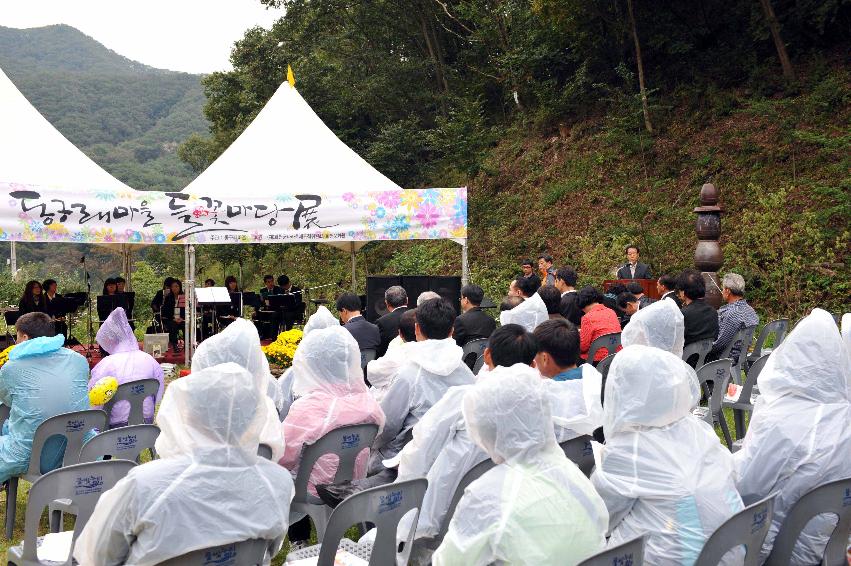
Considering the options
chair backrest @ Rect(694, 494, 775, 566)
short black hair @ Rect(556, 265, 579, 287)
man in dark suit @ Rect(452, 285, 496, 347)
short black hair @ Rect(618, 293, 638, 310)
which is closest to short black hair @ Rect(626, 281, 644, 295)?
short black hair @ Rect(618, 293, 638, 310)

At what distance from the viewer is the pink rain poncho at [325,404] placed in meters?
3.80

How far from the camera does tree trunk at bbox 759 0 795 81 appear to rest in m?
15.8

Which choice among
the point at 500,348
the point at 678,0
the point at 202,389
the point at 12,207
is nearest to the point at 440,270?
the point at 678,0

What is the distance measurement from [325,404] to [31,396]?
175cm

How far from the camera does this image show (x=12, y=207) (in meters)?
8.45

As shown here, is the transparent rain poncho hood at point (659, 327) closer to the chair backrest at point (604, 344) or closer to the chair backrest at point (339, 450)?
the chair backrest at point (604, 344)

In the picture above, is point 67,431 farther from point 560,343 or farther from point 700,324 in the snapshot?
point 700,324

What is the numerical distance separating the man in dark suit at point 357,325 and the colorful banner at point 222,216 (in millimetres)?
2729

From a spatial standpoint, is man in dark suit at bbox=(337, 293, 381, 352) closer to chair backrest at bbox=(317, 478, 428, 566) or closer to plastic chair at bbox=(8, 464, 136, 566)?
plastic chair at bbox=(8, 464, 136, 566)

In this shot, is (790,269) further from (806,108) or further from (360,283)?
(360,283)

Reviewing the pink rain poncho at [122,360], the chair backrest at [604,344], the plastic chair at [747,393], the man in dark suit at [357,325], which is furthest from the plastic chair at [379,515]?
the man in dark suit at [357,325]

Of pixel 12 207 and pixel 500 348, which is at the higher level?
pixel 12 207

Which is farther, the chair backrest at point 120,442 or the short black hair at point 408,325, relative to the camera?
the short black hair at point 408,325

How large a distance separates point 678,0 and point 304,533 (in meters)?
16.9
